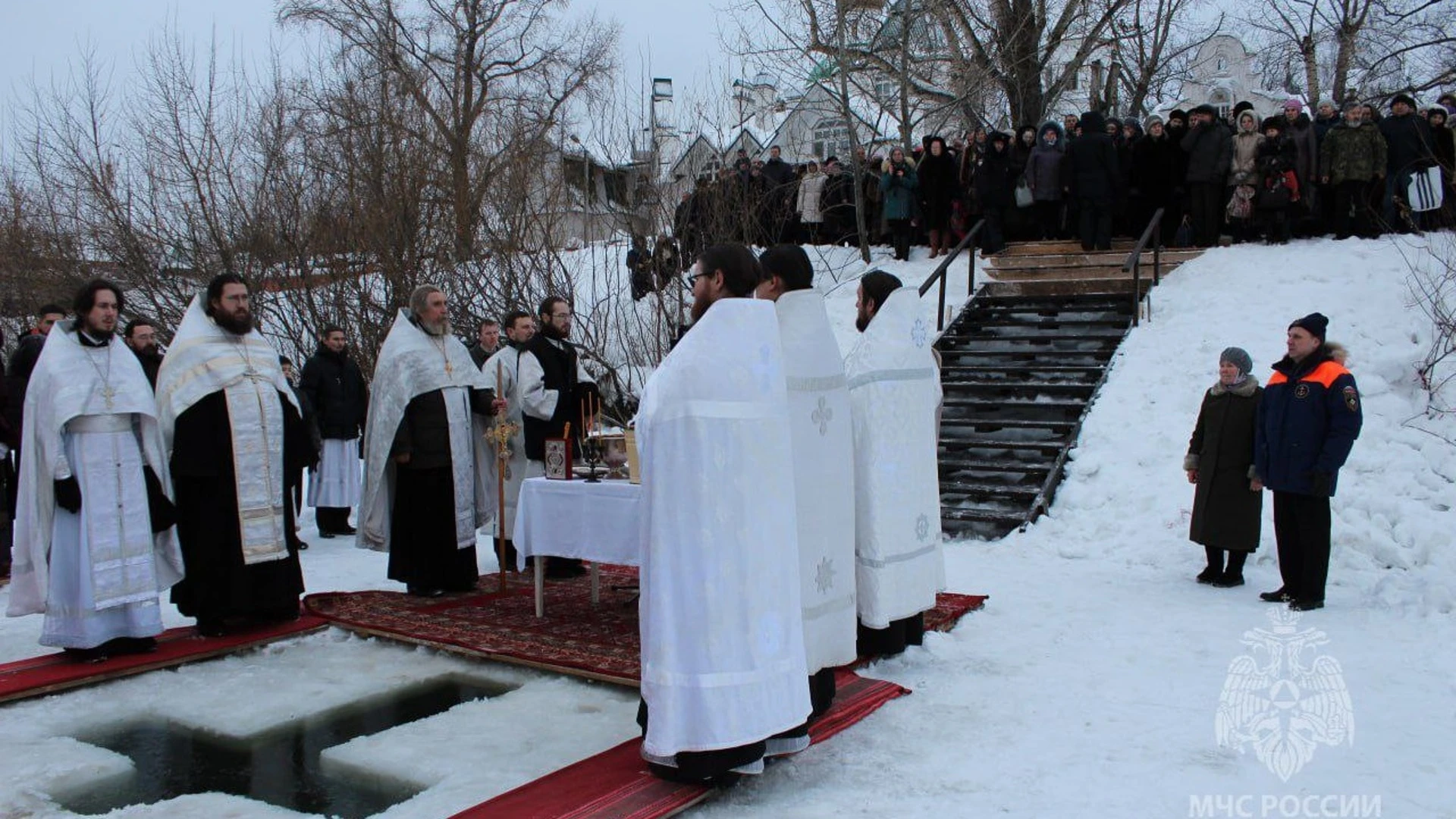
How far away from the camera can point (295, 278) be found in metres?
14.5

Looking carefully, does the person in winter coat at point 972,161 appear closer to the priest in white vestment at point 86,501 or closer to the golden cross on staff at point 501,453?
the golden cross on staff at point 501,453

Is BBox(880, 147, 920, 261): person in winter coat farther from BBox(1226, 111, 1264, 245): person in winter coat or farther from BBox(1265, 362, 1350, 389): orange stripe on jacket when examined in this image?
BBox(1265, 362, 1350, 389): orange stripe on jacket

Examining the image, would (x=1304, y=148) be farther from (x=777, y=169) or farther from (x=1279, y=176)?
(x=777, y=169)

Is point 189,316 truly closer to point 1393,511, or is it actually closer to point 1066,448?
point 1066,448

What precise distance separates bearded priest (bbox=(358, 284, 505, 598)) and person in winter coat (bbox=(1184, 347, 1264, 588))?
15.7ft

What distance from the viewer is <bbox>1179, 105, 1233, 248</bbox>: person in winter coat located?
534 inches

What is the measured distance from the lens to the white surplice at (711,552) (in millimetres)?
3900

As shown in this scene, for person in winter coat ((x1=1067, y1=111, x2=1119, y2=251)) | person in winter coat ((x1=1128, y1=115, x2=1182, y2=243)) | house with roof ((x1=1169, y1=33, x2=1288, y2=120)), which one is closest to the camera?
person in winter coat ((x1=1067, y1=111, x2=1119, y2=251))

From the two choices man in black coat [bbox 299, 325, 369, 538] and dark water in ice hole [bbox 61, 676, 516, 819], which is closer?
dark water in ice hole [bbox 61, 676, 516, 819]

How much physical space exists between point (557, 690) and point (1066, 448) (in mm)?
6223

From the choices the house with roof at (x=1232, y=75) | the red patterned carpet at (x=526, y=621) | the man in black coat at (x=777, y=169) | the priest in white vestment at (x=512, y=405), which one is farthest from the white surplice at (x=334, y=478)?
the house with roof at (x=1232, y=75)


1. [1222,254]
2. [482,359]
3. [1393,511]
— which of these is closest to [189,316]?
[482,359]

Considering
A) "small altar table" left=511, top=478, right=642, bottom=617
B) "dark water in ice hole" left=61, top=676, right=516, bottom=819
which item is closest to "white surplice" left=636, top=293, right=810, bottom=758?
"dark water in ice hole" left=61, top=676, right=516, bottom=819

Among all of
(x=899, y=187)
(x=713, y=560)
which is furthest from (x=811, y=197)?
(x=713, y=560)
